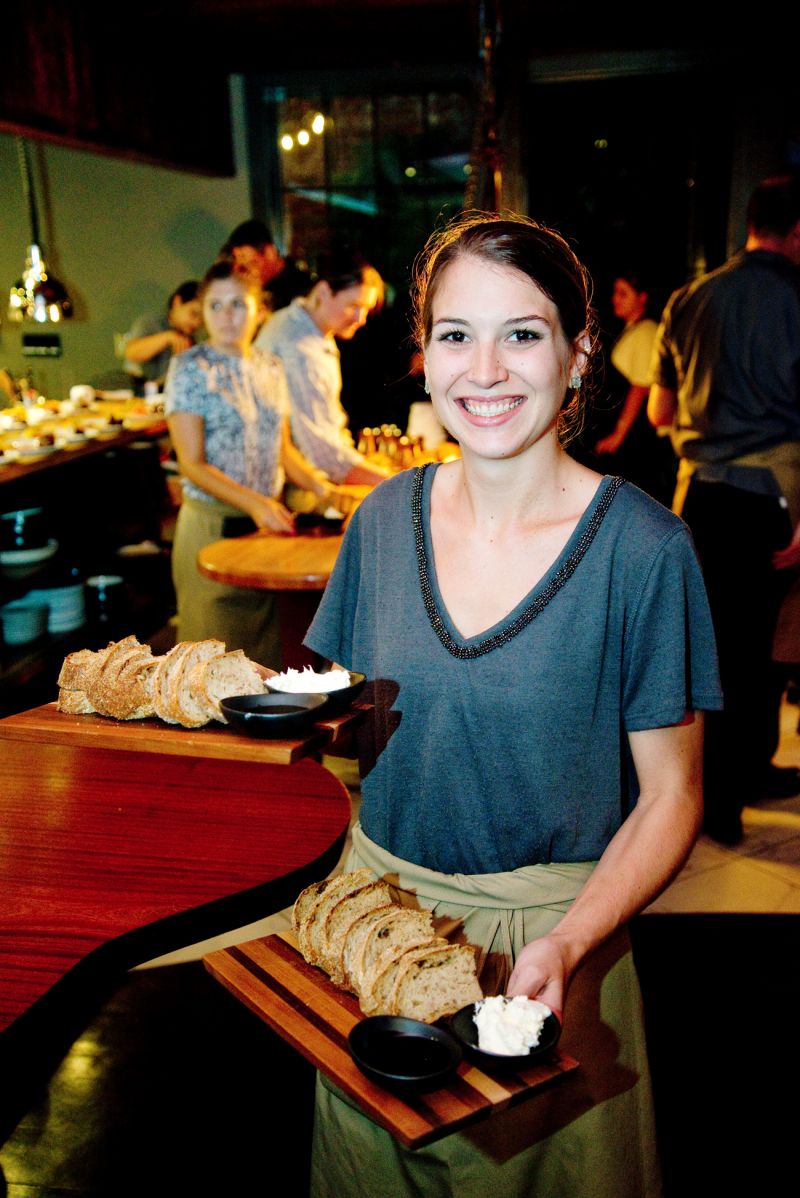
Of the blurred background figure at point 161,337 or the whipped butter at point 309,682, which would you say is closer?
the whipped butter at point 309,682

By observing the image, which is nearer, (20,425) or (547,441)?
(547,441)

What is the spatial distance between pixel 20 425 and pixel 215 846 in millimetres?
4818

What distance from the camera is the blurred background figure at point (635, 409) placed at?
6.00m

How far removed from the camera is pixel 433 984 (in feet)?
3.98

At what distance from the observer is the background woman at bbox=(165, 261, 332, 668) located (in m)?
3.92

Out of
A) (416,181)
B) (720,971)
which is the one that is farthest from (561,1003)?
(416,181)

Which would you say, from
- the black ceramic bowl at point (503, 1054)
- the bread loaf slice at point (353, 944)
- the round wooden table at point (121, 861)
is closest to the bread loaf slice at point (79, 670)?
the round wooden table at point (121, 861)

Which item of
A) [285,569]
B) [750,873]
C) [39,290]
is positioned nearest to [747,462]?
[750,873]

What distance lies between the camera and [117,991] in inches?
115

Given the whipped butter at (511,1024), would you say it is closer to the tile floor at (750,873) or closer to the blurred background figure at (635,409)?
the tile floor at (750,873)

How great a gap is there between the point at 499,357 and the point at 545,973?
774mm

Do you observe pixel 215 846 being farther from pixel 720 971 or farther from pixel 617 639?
pixel 720 971

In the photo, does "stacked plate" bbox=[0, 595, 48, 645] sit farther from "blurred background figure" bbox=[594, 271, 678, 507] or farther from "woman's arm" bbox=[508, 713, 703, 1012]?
"woman's arm" bbox=[508, 713, 703, 1012]

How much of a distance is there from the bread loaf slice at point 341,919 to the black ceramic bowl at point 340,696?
9.4 inches
